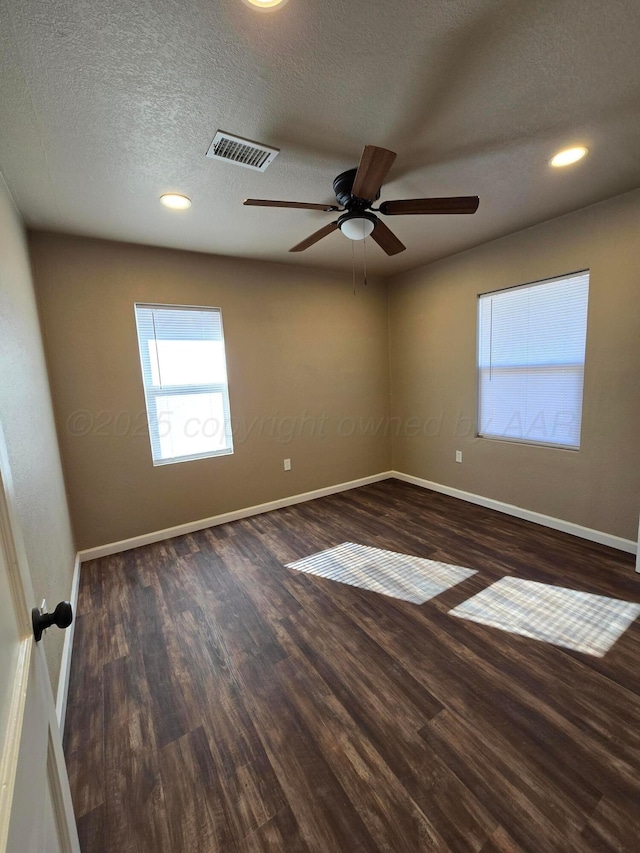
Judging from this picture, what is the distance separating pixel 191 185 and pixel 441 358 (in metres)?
2.86

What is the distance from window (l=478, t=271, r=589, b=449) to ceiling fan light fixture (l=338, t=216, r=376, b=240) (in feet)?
5.94

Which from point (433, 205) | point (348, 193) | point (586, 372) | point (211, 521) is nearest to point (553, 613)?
point (586, 372)

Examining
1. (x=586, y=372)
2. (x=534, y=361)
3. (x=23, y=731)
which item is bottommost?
(x=23, y=731)

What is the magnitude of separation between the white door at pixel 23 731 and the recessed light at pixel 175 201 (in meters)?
2.12

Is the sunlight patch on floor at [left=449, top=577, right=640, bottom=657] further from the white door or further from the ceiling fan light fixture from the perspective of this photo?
the ceiling fan light fixture

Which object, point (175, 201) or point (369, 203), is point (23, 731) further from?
point (175, 201)

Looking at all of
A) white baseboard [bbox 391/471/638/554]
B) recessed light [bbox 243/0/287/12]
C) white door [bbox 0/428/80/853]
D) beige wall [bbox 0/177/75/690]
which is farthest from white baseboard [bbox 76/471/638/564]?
recessed light [bbox 243/0/287/12]

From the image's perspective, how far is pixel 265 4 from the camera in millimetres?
1129

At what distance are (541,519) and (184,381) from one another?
138 inches

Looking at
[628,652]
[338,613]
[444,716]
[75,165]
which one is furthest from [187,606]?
[75,165]

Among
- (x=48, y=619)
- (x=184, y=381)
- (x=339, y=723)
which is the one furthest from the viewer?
(x=184, y=381)

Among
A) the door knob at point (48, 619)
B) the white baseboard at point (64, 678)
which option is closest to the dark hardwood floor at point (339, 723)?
the white baseboard at point (64, 678)

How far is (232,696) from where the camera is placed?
5.33ft

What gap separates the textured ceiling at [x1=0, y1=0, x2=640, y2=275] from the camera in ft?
3.92
